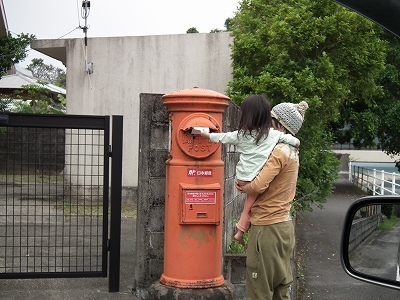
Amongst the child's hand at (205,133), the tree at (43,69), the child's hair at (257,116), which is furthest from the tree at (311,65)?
the tree at (43,69)

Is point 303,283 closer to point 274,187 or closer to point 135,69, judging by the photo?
point 274,187

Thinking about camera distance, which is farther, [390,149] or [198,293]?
[390,149]

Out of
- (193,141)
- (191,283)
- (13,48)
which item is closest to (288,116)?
(193,141)

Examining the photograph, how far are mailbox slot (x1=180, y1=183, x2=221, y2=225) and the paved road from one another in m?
2.17

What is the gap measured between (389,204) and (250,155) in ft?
7.11

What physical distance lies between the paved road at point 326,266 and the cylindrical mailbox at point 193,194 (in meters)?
2.01

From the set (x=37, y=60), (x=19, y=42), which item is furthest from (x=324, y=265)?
(x=37, y=60)

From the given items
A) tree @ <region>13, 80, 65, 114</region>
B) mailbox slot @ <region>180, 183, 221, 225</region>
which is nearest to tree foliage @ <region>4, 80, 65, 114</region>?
tree @ <region>13, 80, 65, 114</region>

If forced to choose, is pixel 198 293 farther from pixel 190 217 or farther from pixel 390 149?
pixel 390 149

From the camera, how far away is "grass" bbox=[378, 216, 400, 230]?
7.52 feet

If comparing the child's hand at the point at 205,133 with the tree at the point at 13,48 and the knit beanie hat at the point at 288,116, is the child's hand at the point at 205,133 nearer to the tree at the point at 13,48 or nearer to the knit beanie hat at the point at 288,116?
the knit beanie hat at the point at 288,116

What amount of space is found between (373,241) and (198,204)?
260 centimetres

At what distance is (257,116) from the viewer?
4.38 meters

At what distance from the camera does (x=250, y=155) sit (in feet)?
14.5
